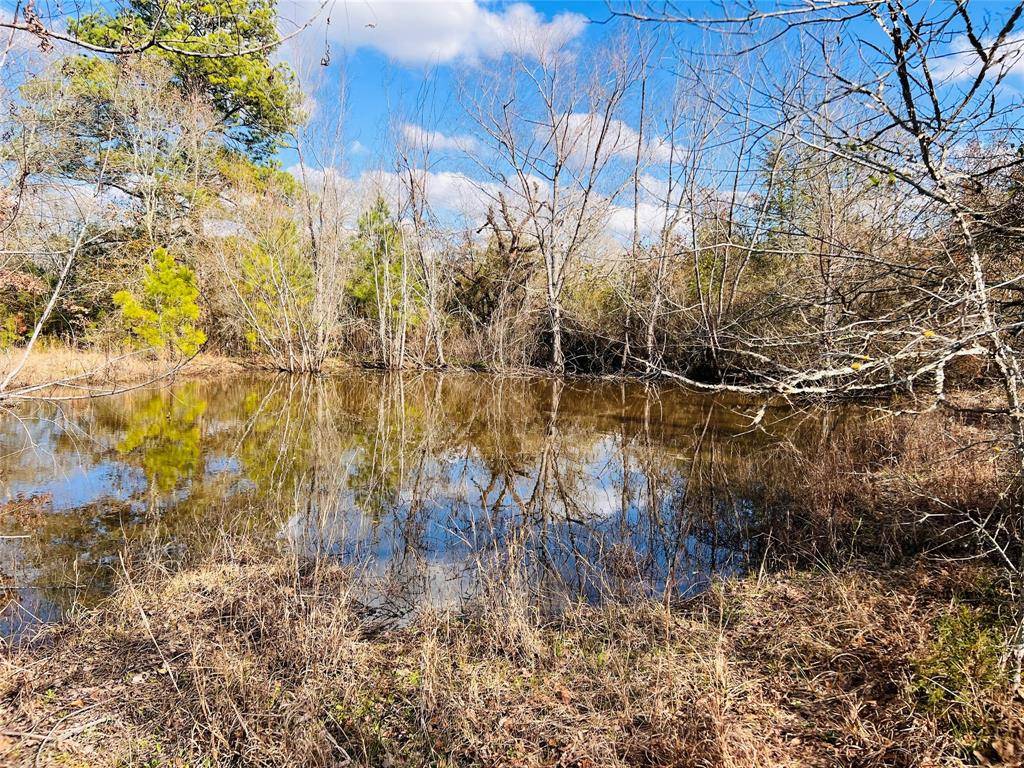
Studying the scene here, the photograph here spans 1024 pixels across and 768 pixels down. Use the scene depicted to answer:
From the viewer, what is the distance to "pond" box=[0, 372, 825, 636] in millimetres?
4938

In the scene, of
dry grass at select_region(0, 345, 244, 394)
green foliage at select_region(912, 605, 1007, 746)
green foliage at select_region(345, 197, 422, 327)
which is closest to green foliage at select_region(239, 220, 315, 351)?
dry grass at select_region(0, 345, 244, 394)

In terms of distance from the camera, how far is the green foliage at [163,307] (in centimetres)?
1839

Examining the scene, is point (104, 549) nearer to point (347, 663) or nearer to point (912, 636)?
point (347, 663)

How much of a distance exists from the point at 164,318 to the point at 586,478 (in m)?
16.9

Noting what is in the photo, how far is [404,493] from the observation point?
7.26 metres

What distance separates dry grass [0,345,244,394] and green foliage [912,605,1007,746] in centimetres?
1132

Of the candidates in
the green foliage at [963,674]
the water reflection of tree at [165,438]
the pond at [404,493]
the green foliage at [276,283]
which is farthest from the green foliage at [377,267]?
the green foliage at [963,674]

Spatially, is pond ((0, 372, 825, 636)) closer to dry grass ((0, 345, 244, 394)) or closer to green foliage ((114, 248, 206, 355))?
dry grass ((0, 345, 244, 394))

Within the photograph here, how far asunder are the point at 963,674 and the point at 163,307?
21.6 meters

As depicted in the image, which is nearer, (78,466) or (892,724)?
(892,724)

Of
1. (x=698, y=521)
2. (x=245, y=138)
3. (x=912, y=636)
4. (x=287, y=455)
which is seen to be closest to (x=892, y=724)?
(x=912, y=636)

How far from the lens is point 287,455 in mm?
8945

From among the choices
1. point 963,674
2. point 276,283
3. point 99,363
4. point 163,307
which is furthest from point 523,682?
point 276,283

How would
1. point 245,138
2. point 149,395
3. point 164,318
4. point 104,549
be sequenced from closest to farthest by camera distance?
point 104,549 < point 149,395 < point 164,318 < point 245,138
